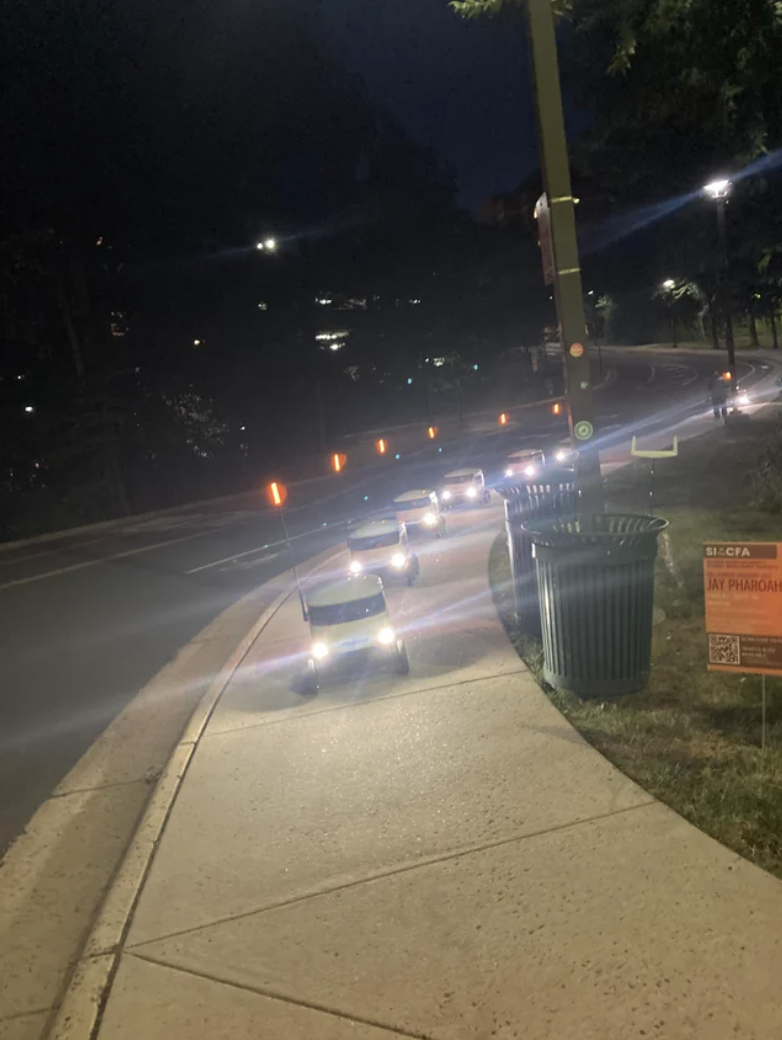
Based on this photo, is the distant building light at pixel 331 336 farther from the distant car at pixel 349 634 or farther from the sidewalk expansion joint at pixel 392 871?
the sidewalk expansion joint at pixel 392 871

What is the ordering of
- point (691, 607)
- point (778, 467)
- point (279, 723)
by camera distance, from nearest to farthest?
point (279, 723) → point (691, 607) → point (778, 467)

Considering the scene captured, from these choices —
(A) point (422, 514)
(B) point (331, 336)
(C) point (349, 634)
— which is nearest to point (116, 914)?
(C) point (349, 634)

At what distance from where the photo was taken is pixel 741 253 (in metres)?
14.8

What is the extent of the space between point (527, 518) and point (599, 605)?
259 centimetres

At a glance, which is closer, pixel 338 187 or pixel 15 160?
pixel 15 160

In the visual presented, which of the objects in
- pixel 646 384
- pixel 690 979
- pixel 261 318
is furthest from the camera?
pixel 646 384

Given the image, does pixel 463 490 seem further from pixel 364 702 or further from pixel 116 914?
pixel 116 914

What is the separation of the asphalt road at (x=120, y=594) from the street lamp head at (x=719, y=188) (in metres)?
8.84

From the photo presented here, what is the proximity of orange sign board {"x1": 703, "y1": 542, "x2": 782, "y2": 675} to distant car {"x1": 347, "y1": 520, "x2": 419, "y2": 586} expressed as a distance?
661 cm

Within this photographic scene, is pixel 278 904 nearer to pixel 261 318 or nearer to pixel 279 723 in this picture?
pixel 279 723

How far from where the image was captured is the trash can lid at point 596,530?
611 cm

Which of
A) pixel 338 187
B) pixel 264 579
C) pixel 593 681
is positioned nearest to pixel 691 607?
pixel 593 681

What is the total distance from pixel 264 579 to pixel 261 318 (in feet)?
73.7

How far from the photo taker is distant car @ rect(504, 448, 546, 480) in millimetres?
20281
